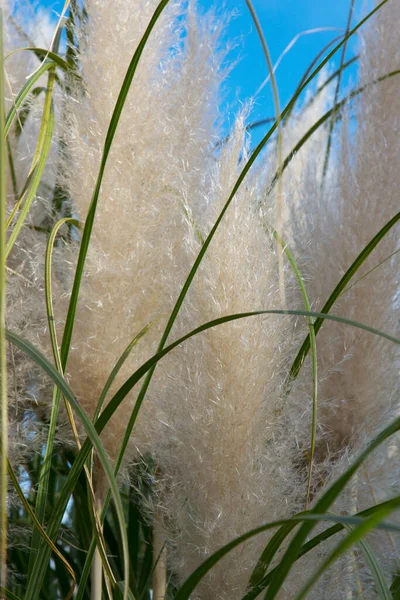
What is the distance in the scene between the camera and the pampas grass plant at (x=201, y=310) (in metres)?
1.04

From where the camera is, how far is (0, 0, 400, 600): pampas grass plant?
1.04 m

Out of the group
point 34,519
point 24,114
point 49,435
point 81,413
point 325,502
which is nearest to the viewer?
point 325,502

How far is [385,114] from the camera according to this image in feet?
4.32

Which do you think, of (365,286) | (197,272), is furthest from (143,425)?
(365,286)

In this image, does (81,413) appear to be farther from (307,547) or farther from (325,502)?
(307,547)

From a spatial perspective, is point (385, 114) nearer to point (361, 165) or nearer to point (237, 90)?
point (361, 165)

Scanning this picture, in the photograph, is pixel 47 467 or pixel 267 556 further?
pixel 47 467

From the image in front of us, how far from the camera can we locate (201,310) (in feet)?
3.46

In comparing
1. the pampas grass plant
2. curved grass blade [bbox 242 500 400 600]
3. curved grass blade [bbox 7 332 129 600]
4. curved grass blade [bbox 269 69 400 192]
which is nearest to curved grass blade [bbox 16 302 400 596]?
the pampas grass plant

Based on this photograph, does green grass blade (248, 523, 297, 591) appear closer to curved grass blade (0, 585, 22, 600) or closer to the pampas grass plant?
the pampas grass plant

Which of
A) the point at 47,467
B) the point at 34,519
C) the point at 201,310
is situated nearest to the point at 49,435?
the point at 47,467

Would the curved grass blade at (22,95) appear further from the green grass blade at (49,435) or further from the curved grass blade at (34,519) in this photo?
the curved grass blade at (34,519)

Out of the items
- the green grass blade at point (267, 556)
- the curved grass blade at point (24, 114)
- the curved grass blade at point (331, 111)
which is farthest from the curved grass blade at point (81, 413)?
the curved grass blade at point (24, 114)

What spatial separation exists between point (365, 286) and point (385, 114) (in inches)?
12.4
